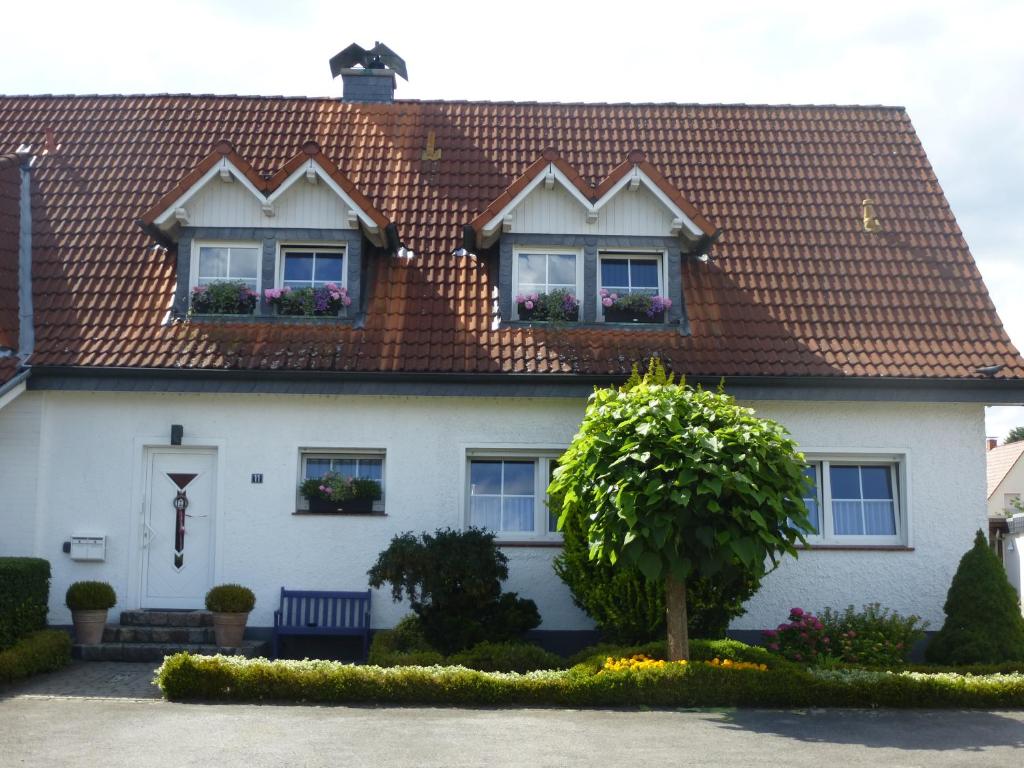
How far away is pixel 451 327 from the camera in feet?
47.5

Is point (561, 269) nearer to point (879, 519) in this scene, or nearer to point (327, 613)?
point (879, 519)

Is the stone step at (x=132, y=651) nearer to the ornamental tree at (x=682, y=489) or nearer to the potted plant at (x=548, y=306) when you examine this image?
the ornamental tree at (x=682, y=489)

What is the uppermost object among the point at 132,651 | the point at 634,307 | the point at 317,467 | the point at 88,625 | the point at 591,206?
the point at 591,206

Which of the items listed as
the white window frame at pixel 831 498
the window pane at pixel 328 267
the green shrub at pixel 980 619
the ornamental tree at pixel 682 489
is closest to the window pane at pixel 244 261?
the window pane at pixel 328 267

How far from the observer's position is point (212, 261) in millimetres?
14992

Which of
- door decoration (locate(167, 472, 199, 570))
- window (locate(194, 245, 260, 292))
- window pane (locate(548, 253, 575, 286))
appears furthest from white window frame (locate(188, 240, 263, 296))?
window pane (locate(548, 253, 575, 286))

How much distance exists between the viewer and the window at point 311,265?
1505cm

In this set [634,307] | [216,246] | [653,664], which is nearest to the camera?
[653,664]

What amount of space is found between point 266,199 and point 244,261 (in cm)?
97

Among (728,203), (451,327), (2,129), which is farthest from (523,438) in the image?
(2,129)

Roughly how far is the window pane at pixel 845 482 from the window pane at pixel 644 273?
134 inches

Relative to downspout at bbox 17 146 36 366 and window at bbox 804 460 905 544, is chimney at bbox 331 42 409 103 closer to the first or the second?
downspout at bbox 17 146 36 366

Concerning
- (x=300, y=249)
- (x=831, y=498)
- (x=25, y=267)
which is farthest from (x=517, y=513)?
(x=25, y=267)

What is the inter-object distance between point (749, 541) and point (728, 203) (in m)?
7.39
